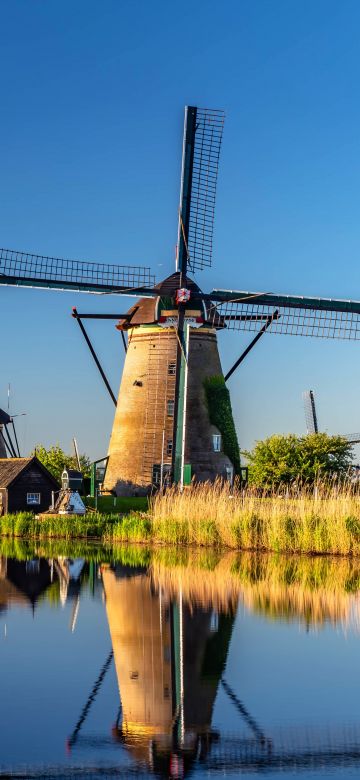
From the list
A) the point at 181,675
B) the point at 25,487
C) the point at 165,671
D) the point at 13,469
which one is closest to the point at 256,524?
the point at 165,671

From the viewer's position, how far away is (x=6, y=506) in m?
36.9

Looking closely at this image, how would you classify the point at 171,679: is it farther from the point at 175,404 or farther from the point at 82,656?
the point at 175,404

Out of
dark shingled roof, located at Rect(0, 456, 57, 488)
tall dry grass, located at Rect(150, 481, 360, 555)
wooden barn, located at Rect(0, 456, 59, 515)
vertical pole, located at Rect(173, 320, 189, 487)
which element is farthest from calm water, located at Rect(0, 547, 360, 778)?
dark shingled roof, located at Rect(0, 456, 57, 488)

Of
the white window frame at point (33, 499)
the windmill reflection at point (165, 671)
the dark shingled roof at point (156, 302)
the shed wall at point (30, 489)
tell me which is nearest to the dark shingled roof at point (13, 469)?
the shed wall at point (30, 489)

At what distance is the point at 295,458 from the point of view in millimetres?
39656

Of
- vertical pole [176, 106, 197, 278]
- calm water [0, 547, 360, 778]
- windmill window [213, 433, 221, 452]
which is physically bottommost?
calm water [0, 547, 360, 778]

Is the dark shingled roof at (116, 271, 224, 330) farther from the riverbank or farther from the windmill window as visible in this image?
the riverbank

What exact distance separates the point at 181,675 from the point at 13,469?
28300 mm

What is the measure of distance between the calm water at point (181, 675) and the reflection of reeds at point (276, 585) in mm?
43

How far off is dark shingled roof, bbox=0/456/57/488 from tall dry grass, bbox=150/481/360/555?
12.3 metres

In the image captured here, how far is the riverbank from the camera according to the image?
71.4 feet

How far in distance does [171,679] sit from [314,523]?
41.0 feet

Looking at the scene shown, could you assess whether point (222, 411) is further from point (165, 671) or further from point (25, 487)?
point (165, 671)

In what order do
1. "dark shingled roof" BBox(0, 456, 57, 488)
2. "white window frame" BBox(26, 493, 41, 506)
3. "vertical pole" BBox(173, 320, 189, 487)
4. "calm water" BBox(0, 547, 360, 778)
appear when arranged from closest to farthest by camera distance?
1. "calm water" BBox(0, 547, 360, 778)
2. "vertical pole" BBox(173, 320, 189, 487)
3. "dark shingled roof" BBox(0, 456, 57, 488)
4. "white window frame" BBox(26, 493, 41, 506)
